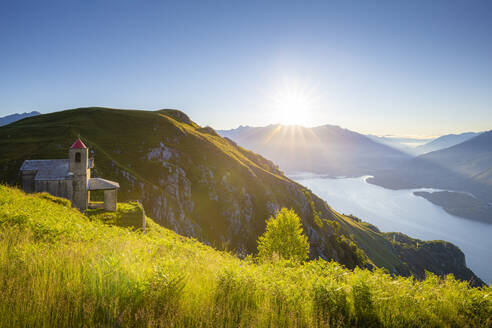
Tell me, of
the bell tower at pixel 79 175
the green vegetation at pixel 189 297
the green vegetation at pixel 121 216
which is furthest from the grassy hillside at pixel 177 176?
the green vegetation at pixel 189 297

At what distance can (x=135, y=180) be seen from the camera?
45906 mm

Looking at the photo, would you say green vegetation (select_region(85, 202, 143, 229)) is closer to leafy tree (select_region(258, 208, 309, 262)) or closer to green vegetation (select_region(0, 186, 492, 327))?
green vegetation (select_region(0, 186, 492, 327))

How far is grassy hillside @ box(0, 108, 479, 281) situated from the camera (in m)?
45.2

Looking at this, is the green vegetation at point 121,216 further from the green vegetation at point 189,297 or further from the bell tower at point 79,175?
the green vegetation at point 189,297

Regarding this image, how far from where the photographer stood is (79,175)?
23.6 meters

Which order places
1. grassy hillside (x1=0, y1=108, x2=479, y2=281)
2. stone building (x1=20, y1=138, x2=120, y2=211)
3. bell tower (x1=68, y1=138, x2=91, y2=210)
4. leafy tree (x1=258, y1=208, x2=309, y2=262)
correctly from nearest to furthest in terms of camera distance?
bell tower (x1=68, y1=138, x2=91, y2=210) → stone building (x1=20, y1=138, x2=120, y2=211) → leafy tree (x1=258, y1=208, x2=309, y2=262) → grassy hillside (x1=0, y1=108, x2=479, y2=281)

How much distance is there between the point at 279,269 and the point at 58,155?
50.3 meters

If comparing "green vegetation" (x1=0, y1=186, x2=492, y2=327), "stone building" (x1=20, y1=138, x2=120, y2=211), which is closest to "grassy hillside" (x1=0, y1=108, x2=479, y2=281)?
"stone building" (x1=20, y1=138, x2=120, y2=211)

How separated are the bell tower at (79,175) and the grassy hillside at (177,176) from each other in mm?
17815

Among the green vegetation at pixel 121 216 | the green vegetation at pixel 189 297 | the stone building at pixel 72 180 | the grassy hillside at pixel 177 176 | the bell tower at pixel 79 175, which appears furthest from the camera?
the grassy hillside at pixel 177 176

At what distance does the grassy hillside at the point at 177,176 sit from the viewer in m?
45.2

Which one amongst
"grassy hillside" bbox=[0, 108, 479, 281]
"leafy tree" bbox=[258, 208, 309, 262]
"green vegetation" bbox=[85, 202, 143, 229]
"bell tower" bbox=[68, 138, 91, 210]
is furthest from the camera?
"grassy hillside" bbox=[0, 108, 479, 281]

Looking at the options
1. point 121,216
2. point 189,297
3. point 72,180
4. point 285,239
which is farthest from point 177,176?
point 189,297

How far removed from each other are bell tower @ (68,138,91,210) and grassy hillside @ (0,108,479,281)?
58.4 feet
